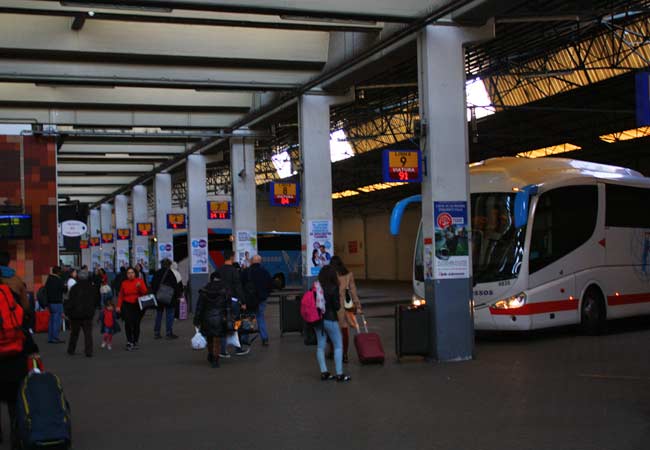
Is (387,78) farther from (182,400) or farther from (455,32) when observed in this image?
(182,400)

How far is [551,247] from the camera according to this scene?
54.2 feet

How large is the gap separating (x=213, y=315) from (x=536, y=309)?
20.6 ft

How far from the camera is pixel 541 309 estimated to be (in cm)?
1609

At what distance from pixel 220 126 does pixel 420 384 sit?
15444mm

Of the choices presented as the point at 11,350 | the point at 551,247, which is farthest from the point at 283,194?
the point at 11,350

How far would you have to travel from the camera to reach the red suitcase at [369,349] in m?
13.6

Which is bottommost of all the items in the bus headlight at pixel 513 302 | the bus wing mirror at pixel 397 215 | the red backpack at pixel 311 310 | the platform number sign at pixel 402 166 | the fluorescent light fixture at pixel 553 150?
the bus headlight at pixel 513 302

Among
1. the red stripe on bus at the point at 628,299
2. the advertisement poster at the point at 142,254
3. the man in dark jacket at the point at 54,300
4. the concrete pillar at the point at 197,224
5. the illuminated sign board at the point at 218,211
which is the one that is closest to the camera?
the red stripe on bus at the point at 628,299

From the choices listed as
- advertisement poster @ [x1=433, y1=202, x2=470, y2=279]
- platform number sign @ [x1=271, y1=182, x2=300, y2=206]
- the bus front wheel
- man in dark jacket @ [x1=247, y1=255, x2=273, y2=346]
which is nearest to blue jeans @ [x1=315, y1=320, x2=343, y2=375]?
advertisement poster @ [x1=433, y1=202, x2=470, y2=279]

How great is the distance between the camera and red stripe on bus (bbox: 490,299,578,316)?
51.9ft

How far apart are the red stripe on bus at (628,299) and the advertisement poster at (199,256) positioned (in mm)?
15543

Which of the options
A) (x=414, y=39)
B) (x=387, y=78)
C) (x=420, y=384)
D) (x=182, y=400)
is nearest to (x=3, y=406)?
(x=182, y=400)

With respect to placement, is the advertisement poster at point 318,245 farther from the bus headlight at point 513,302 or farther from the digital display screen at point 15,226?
the digital display screen at point 15,226

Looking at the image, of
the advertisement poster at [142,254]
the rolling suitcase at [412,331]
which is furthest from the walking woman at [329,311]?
the advertisement poster at [142,254]
